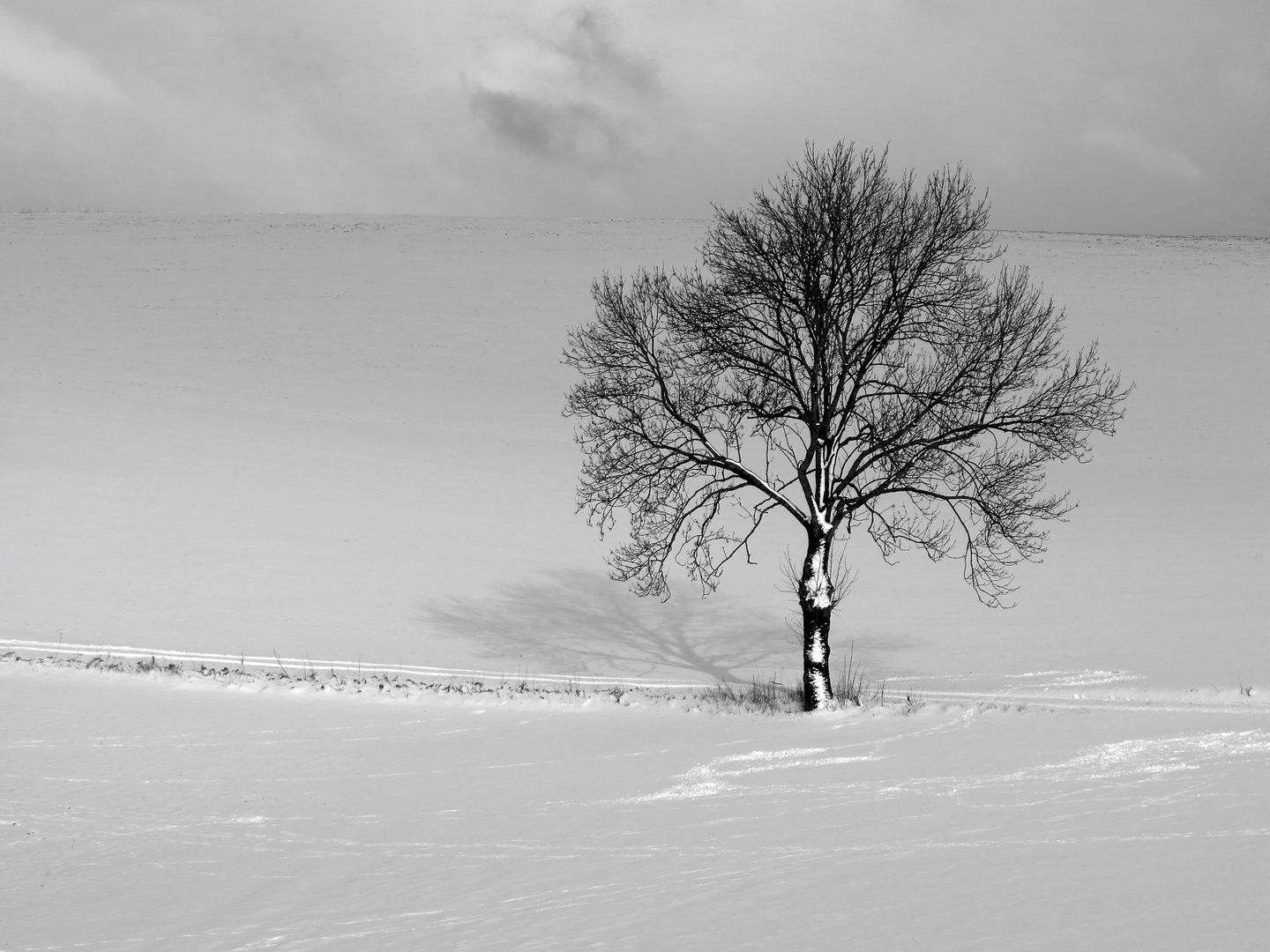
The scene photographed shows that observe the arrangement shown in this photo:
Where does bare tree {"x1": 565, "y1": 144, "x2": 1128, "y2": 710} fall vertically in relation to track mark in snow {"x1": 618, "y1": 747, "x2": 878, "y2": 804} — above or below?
above

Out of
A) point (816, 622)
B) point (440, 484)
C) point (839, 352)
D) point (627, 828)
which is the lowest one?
point (627, 828)

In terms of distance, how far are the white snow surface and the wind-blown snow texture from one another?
19.1 ft

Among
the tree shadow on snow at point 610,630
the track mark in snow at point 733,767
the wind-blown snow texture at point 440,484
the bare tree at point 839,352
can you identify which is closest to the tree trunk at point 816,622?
the bare tree at point 839,352

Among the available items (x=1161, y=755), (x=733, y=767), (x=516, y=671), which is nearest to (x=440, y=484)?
(x=516, y=671)

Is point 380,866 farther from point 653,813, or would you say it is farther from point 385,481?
point 385,481

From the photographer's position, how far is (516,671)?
18.2m

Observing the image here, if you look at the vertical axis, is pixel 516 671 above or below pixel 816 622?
below

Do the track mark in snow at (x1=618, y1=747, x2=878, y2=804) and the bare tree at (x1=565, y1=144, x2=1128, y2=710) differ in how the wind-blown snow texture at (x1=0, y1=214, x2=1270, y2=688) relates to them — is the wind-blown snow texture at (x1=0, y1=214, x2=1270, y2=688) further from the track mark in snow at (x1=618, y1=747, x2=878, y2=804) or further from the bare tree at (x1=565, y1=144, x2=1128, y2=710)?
the track mark in snow at (x1=618, y1=747, x2=878, y2=804)

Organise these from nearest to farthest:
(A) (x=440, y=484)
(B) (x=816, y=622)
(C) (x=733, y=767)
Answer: (C) (x=733, y=767) → (B) (x=816, y=622) → (A) (x=440, y=484)

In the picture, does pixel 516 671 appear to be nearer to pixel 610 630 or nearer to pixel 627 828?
pixel 610 630

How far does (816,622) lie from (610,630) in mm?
8221

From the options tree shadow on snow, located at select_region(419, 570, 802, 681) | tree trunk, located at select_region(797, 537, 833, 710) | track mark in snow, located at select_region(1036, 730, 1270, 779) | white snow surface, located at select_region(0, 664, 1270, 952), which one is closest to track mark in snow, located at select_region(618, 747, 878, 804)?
white snow surface, located at select_region(0, 664, 1270, 952)

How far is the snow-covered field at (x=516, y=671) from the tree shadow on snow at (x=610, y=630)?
0.12 m

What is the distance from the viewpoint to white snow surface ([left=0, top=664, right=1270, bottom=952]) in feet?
24.0
